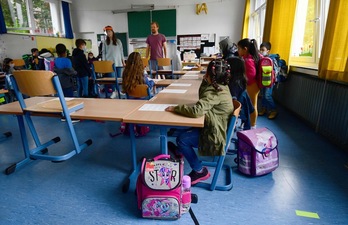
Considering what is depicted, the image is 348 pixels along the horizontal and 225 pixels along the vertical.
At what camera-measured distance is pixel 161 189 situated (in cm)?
136

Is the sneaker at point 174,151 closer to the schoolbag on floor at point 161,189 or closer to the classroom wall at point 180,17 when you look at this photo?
the schoolbag on floor at point 161,189

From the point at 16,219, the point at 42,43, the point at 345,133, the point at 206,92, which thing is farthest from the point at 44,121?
the point at 42,43

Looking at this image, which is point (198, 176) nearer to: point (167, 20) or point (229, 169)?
point (229, 169)

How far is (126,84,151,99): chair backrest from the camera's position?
2.45 m

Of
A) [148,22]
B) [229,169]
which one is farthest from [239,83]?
[148,22]

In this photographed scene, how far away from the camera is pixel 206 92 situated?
1.52 metres

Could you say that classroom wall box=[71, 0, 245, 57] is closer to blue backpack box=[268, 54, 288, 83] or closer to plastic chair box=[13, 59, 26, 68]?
plastic chair box=[13, 59, 26, 68]

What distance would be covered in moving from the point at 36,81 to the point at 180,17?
26.0ft

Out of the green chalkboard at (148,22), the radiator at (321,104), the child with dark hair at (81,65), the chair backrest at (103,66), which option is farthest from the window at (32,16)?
the radiator at (321,104)

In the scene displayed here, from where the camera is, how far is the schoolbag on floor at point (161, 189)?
4.49ft

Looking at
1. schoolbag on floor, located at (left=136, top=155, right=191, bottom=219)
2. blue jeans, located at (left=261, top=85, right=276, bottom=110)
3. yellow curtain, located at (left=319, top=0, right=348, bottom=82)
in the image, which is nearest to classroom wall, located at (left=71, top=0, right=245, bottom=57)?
blue jeans, located at (left=261, top=85, right=276, bottom=110)

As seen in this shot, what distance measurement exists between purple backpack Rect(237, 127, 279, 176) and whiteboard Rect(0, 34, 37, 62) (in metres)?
7.99

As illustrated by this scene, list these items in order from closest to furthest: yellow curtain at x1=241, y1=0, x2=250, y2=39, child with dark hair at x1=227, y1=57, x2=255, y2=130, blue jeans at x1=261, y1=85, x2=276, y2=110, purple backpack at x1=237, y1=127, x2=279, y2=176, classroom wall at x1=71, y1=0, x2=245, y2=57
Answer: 1. purple backpack at x1=237, y1=127, x2=279, y2=176
2. child with dark hair at x1=227, y1=57, x2=255, y2=130
3. blue jeans at x1=261, y1=85, x2=276, y2=110
4. yellow curtain at x1=241, y1=0, x2=250, y2=39
5. classroom wall at x1=71, y1=0, x2=245, y2=57

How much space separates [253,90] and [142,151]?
156 cm
